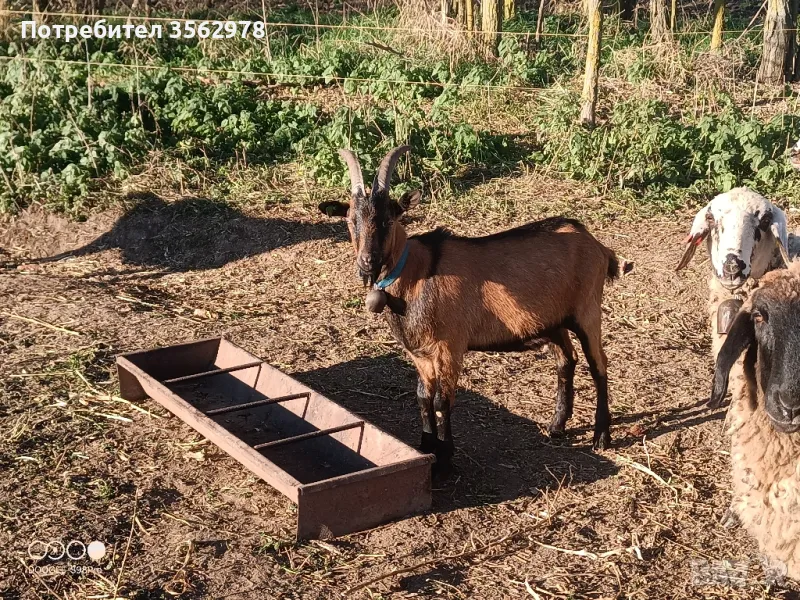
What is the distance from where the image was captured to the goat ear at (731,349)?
4117mm

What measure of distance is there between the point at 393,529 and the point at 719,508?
1.91 m

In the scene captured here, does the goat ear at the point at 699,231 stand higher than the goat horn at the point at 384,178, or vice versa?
the goat horn at the point at 384,178

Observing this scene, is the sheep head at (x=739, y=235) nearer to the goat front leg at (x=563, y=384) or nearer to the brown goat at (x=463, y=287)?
the brown goat at (x=463, y=287)

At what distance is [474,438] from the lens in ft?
20.6

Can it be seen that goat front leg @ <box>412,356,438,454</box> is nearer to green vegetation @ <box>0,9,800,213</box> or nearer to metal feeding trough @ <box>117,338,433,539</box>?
metal feeding trough @ <box>117,338,433,539</box>

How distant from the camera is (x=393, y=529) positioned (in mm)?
5152

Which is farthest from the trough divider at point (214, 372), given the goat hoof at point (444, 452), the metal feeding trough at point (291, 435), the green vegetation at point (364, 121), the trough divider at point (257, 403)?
the green vegetation at point (364, 121)

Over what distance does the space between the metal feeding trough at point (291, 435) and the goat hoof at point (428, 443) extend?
1.03 feet

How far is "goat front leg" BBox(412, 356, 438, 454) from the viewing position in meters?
5.69

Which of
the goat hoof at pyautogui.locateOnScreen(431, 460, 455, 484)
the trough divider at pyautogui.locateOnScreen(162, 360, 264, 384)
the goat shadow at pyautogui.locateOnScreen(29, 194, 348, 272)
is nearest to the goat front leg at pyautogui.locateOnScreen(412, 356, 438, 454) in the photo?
the goat hoof at pyautogui.locateOnScreen(431, 460, 455, 484)

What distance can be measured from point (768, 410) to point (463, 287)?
6.82 ft

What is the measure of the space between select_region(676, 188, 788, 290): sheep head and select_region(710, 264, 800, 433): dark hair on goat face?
1.73 meters

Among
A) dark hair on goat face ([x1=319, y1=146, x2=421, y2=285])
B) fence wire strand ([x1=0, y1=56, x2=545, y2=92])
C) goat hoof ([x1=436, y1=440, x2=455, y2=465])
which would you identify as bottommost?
goat hoof ([x1=436, y1=440, x2=455, y2=465])

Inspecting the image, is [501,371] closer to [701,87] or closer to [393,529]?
[393,529]
